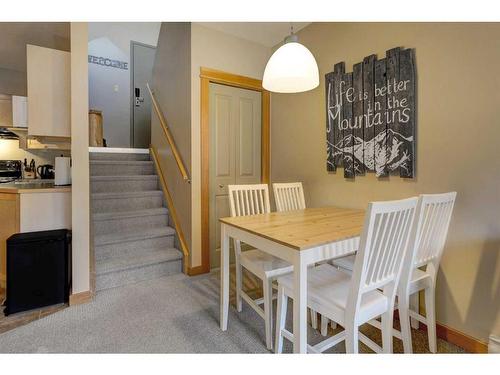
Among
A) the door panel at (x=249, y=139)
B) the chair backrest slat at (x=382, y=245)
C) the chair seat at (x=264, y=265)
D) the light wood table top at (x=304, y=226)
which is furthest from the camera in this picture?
the door panel at (x=249, y=139)

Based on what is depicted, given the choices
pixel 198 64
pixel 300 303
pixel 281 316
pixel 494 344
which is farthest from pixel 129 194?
pixel 494 344

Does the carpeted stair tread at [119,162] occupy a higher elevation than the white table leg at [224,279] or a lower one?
higher

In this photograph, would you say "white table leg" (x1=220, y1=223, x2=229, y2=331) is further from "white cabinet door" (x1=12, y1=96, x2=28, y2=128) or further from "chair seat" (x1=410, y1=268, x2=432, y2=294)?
"white cabinet door" (x1=12, y1=96, x2=28, y2=128)

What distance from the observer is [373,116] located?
2.07 metres

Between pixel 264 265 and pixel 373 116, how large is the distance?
1.43m

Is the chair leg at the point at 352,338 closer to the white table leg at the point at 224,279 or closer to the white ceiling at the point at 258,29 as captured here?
the white table leg at the point at 224,279

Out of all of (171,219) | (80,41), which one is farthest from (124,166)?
(80,41)

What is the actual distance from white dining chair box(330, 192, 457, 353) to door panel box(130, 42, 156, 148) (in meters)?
5.23

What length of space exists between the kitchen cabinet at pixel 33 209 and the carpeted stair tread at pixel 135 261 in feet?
1.62

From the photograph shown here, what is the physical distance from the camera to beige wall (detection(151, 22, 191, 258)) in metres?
2.79

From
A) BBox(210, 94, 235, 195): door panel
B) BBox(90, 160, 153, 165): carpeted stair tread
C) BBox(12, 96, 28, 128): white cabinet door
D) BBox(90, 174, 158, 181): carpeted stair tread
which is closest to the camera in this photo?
BBox(12, 96, 28, 128): white cabinet door

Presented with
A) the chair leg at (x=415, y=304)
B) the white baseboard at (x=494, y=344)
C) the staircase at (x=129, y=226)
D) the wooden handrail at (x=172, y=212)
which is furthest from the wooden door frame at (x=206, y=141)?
the white baseboard at (x=494, y=344)

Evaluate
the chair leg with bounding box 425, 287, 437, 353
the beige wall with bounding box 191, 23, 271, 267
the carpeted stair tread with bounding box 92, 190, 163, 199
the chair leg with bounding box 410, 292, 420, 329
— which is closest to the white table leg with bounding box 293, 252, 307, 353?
the chair leg with bounding box 425, 287, 437, 353

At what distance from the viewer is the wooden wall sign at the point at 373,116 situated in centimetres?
186
